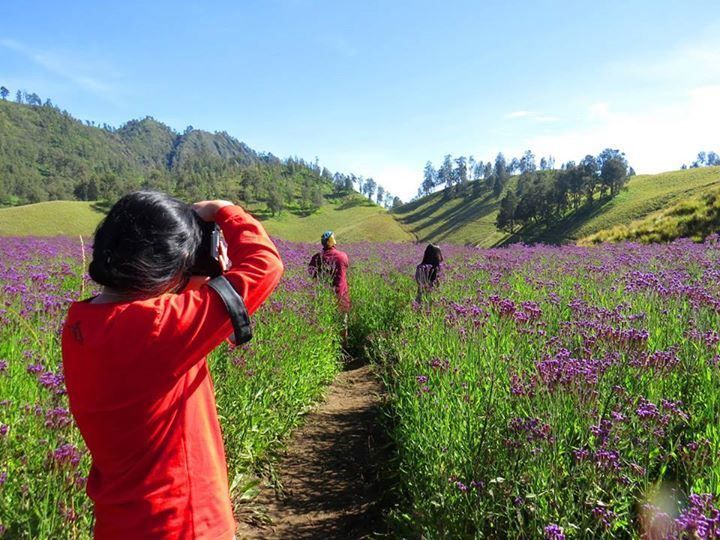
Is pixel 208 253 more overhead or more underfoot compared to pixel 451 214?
more underfoot

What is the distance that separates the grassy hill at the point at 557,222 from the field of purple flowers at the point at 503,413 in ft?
161

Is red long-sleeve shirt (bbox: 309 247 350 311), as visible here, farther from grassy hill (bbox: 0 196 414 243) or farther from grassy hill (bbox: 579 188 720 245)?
grassy hill (bbox: 0 196 414 243)

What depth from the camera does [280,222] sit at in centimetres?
10338

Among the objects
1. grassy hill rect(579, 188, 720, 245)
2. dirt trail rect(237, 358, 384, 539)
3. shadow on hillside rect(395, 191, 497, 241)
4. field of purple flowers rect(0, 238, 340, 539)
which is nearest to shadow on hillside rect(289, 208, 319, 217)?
shadow on hillside rect(395, 191, 497, 241)

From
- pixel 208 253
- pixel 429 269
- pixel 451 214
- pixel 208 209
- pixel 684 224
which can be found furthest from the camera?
pixel 451 214

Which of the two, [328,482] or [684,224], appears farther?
[684,224]

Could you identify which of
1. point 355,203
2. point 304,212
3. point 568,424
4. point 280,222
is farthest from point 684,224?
point 355,203

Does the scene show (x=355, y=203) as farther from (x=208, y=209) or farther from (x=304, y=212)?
(x=208, y=209)

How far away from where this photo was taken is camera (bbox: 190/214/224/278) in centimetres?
153

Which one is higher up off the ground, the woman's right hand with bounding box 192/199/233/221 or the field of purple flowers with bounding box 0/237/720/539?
the woman's right hand with bounding box 192/199/233/221

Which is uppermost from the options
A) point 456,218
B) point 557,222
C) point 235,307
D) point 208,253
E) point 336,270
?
point 456,218

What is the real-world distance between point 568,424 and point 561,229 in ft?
233

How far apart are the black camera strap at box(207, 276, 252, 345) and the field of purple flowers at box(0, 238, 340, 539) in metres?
1.36

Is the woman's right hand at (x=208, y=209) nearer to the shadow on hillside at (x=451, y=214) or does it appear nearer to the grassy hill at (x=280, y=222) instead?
the grassy hill at (x=280, y=222)
